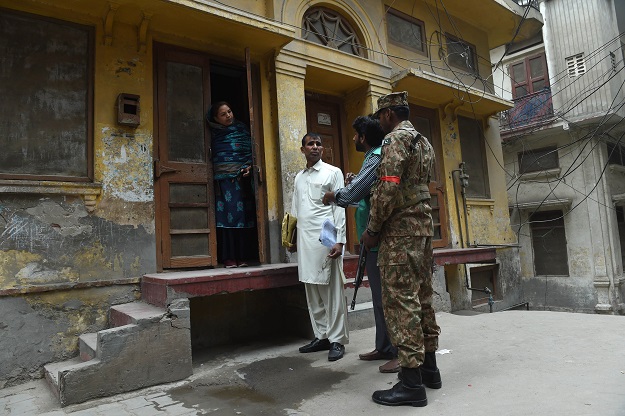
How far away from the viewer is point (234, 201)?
4918 mm

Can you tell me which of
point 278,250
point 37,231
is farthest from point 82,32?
point 278,250

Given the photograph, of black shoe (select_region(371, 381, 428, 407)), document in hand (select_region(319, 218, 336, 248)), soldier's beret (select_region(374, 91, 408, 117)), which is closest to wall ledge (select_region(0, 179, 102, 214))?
document in hand (select_region(319, 218, 336, 248))

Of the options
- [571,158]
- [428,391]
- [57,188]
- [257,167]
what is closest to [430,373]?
[428,391]

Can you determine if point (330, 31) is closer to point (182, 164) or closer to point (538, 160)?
point (182, 164)

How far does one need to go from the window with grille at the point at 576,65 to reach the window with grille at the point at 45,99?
44.1 ft

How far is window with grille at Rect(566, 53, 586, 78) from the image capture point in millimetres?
12500

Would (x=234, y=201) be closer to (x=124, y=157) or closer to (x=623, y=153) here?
(x=124, y=157)

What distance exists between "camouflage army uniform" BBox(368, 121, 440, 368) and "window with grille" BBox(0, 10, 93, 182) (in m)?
3.15

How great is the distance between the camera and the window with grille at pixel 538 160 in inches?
527

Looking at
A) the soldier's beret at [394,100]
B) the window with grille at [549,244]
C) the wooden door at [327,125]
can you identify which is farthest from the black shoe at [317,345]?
the window with grille at [549,244]

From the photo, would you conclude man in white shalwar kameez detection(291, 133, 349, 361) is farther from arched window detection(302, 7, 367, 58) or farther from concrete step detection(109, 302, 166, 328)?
arched window detection(302, 7, 367, 58)

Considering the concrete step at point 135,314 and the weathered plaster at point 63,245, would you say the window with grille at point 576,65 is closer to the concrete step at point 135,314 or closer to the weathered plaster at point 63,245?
the weathered plaster at point 63,245

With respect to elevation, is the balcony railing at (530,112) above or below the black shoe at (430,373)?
above

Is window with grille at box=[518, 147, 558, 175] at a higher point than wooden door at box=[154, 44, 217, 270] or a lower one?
higher
